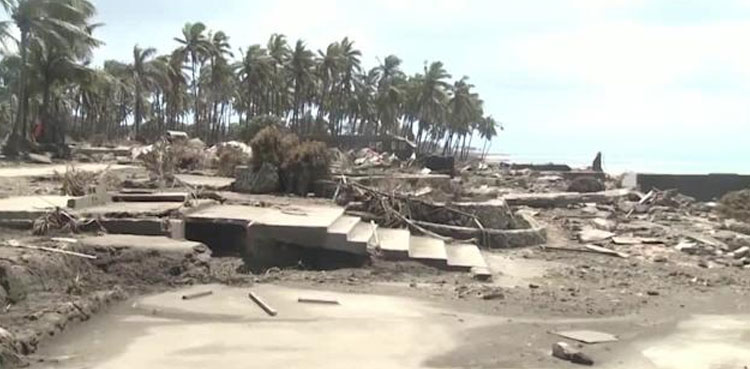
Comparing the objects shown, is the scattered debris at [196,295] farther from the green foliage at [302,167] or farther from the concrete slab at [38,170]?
the green foliage at [302,167]

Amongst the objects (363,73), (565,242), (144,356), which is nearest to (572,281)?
(565,242)

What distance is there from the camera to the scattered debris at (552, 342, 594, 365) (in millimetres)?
8648

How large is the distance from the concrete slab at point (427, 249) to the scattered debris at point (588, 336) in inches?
193

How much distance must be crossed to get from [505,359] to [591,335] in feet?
5.71

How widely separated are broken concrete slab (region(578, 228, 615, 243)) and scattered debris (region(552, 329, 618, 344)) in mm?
11593

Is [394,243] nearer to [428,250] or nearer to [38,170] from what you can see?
[428,250]

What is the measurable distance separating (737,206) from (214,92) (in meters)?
53.5

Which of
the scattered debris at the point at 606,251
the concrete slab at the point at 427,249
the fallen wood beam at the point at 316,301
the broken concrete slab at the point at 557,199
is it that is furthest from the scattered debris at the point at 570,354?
the broken concrete slab at the point at 557,199

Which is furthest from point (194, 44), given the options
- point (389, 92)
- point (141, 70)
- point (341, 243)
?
point (341, 243)

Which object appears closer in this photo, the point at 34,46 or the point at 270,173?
the point at 270,173

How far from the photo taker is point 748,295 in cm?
1423

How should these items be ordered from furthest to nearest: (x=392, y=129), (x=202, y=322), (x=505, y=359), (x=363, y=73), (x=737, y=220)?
1. (x=392, y=129)
2. (x=363, y=73)
3. (x=737, y=220)
4. (x=202, y=322)
5. (x=505, y=359)

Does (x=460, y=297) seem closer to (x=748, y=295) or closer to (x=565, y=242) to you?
(x=748, y=295)

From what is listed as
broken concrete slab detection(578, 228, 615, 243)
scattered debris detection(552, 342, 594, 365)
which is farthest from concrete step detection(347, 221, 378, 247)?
broken concrete slab detection(578, 228, 615, 243)
